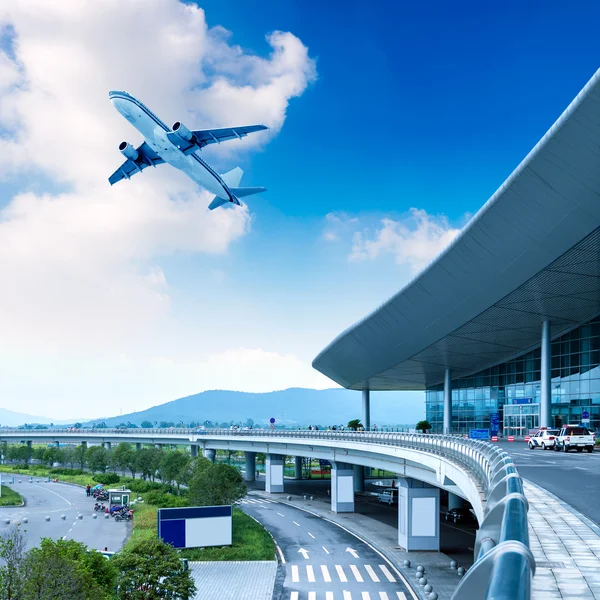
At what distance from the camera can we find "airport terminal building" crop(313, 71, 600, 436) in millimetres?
36938

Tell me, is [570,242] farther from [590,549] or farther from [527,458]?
[590,549]

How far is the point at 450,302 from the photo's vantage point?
55.4 metres

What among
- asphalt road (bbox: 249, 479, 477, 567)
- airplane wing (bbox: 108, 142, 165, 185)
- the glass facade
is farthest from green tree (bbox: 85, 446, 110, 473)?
airplane wing (bbox: 108, 142, 165, 185)

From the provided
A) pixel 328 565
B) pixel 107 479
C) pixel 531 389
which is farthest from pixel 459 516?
pixel 107 479

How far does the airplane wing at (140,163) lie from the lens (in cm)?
5691

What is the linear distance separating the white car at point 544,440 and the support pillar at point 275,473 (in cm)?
3778

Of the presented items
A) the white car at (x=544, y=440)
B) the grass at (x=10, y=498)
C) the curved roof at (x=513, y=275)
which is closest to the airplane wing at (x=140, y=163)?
the curved roof at (x=513, y=275)

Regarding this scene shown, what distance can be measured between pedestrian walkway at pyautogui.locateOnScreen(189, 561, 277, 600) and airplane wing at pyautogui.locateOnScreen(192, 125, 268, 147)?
107 ft

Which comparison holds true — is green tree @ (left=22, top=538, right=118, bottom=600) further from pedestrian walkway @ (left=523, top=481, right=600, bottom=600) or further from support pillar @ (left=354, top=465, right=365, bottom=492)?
support pillar @ (left=354, top=465, right=365, bottom=492)

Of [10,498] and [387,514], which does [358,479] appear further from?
[10,498]

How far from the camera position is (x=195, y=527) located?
45.8 metres

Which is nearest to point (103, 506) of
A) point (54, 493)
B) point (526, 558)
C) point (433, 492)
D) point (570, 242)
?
point (54, 493)

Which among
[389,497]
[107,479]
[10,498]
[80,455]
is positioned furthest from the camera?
[80,455]

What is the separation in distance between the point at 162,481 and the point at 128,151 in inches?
2003
